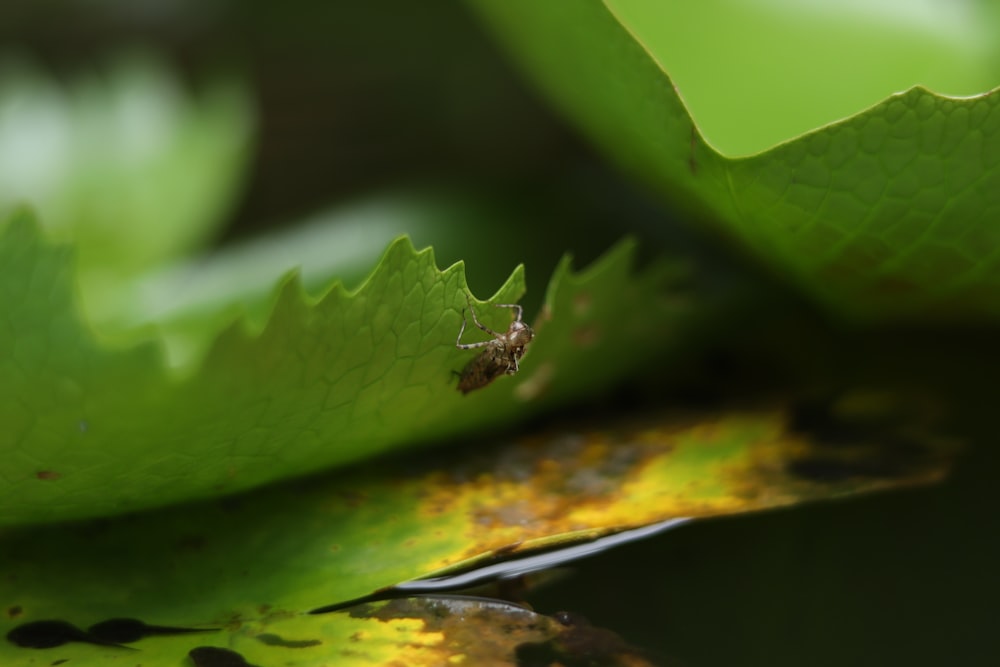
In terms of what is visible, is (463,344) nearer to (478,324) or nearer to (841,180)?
(478,324)

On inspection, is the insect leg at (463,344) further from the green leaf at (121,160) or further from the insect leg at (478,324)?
the green leaf at (121,160)

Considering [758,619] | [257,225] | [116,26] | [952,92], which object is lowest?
[758,619]

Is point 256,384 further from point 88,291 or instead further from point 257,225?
point 257,225

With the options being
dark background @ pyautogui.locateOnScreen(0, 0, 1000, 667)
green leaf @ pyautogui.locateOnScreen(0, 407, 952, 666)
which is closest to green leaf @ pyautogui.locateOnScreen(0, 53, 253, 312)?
dark background @ pyautogui.locateOnScreen(0, 0, 1000, 667)

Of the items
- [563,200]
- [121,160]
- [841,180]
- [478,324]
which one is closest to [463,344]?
[478,324]

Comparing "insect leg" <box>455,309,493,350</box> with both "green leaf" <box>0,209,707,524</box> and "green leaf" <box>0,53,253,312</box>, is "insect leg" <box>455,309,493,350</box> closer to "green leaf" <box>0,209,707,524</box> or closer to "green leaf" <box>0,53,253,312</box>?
"green leaf" <box>0,209,707,524</box>

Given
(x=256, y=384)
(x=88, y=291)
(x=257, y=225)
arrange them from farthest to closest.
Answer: (x=257, y=225) < (x=88, y=291) < (x=256, y=384)

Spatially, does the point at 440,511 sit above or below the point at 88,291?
below

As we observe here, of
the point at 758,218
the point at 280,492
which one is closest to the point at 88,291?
the point at 280,492
